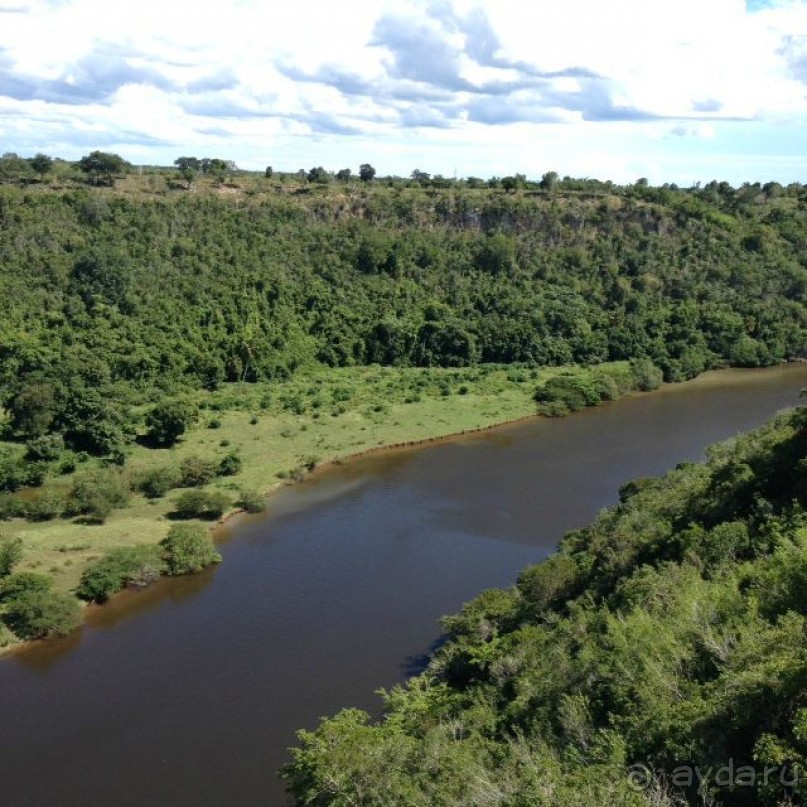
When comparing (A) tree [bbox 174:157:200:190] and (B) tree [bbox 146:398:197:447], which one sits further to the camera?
(A) tree [bbox 174:157:200:190]

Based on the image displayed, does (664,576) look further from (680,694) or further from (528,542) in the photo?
(528,542)

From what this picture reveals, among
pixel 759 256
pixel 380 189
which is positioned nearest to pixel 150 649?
pixel 380 189

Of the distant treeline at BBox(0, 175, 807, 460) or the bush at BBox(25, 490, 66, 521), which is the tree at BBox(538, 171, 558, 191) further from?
the bush at BBox(25, 490, 66, 521)

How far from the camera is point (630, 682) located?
18438mm

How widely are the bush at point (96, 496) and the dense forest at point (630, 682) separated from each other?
20.6 metres

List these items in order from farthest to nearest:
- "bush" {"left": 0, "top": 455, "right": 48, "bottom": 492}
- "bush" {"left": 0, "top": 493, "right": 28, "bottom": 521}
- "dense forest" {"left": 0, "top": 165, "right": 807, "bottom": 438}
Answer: "dense forest" {"left": 0, "top": 165, "right": 807, "bottom": 438}
"bush" {"left": 0, "top": 455, "right": 48, "bottom": 492}
"bush" {"left": 0, "top": 493, "right": 28, "bottom": 521}

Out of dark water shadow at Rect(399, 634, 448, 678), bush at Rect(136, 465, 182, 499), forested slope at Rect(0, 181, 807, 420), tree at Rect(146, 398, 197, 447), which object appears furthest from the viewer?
forested slope at Rect(0, 181, 807, 420)

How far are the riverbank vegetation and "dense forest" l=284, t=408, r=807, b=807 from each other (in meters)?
18.6

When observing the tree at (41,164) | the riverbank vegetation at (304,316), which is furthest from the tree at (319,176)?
the tree at (41,164)

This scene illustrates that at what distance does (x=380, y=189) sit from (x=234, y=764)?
281ft

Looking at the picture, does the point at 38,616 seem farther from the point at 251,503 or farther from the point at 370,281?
the point at 370,281

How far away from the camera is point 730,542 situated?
84.0ft

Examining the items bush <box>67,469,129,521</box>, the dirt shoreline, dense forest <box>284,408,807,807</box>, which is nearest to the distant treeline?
bush <box>67,469,129,521</box>

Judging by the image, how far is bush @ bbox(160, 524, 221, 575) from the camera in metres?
39.2
